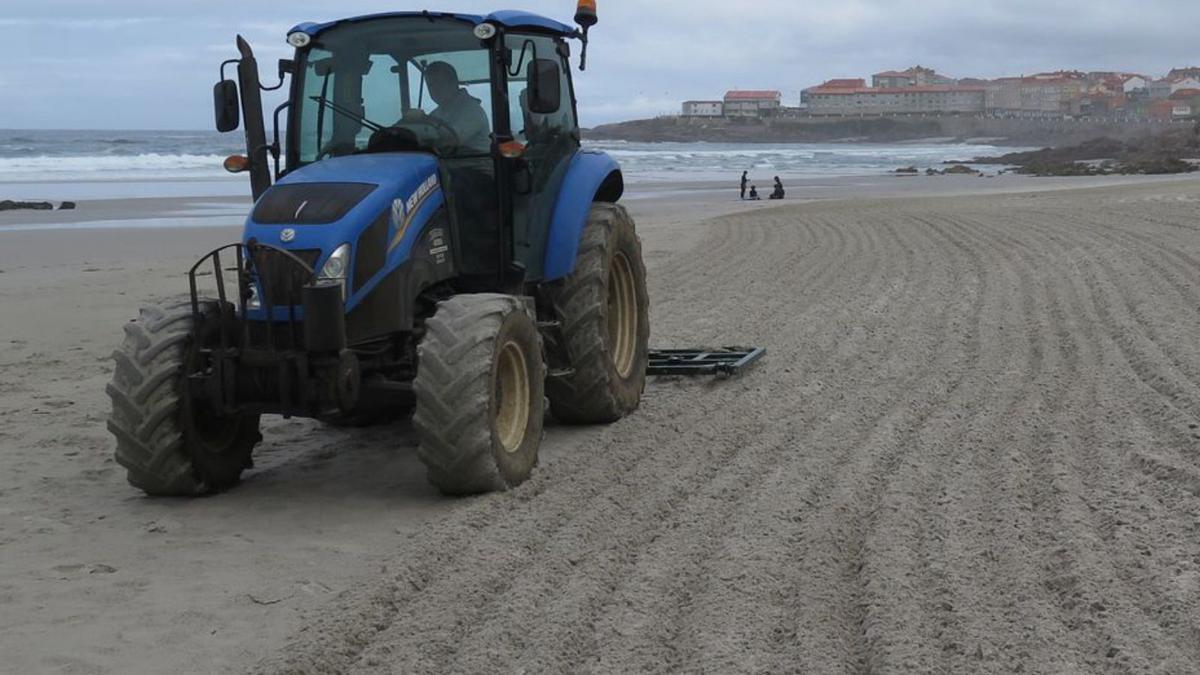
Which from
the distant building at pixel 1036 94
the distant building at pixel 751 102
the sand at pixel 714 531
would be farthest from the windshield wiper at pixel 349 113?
the distant building at pixel 1036 94

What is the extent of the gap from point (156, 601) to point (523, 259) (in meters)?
2.75

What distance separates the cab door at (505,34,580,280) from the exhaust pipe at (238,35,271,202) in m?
1.26

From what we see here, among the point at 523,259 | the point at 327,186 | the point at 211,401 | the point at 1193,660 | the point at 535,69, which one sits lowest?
the point at 1193,660

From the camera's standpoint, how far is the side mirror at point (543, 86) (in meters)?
6.06

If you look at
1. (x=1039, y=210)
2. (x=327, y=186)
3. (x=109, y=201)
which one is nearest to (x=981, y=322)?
(x=327, y=186)

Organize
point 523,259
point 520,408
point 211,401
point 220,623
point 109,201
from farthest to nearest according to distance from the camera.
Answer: point 109,201
point 523,259
point 520,408
point 211,401
point 220,623

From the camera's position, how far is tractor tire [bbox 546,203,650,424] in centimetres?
683

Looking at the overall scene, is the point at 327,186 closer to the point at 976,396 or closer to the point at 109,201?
the point at 976,396

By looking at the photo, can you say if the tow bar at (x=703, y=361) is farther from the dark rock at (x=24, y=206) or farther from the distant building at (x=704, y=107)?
the distant building at (x=704, y=107)

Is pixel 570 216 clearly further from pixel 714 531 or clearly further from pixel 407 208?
pixel 714 531

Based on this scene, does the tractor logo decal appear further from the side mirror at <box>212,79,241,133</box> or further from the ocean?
the ocean

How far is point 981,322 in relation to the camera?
9.78 meters

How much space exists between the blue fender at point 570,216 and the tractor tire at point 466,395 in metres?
0.95

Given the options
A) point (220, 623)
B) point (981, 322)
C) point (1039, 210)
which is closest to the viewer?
point (220, 623)
